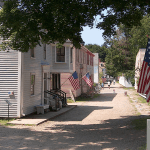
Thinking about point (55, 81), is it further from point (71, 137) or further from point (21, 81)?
→ point (71, 137)

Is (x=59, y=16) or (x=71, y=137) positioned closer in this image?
(x=71, y=137)

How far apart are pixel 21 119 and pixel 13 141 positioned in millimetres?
5237

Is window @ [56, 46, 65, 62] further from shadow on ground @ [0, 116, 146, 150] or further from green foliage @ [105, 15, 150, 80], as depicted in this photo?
green foliage @ [105, 15, 150, 80]

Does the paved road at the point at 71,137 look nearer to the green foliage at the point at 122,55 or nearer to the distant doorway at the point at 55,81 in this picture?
the distant doorway at the point at 55,81

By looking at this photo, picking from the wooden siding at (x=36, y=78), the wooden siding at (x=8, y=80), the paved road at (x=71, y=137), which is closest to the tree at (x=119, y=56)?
the wooden siding at (x=36, y=78)

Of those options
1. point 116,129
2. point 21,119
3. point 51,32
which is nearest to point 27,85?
point 21,119

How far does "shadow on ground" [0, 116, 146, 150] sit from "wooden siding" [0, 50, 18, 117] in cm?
250

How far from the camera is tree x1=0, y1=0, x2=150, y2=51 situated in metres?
11.3

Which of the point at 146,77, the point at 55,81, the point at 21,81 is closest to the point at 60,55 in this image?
the point at 55,81

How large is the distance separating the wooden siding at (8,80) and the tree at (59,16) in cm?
278

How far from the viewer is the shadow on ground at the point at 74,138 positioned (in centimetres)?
870

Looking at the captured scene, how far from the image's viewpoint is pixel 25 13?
1138 cm

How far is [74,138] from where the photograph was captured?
996 cm

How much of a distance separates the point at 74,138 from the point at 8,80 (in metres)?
6.68
